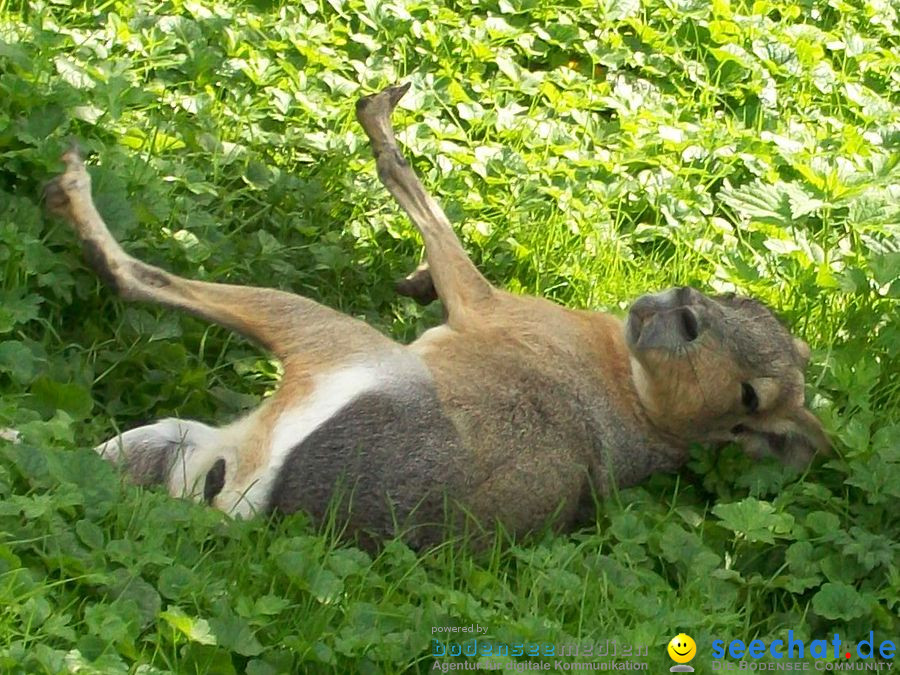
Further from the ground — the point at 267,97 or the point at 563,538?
the point at 267,97

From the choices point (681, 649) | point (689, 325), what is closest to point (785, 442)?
point (689, 325)

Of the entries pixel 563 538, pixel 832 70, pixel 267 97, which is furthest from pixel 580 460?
pixel 832 70

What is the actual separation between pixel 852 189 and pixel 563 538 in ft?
8.77

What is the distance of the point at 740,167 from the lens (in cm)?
664

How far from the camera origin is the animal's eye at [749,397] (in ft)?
16.1

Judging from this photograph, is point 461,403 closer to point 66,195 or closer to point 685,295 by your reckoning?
point 685,295

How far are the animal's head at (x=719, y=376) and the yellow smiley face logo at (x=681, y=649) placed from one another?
1.21 meters

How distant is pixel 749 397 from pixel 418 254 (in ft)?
4.93

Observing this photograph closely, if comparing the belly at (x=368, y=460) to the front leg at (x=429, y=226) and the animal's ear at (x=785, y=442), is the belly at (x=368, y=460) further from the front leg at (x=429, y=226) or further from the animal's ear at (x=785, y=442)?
the animal's ear at (x=785, y=442)

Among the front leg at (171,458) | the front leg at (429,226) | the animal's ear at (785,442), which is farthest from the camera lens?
the front leg at (429,226)

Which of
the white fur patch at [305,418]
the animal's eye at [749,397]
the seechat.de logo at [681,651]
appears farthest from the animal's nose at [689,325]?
the seechat.de logo at [681,651]

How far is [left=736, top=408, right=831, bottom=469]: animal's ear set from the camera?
4977 mm

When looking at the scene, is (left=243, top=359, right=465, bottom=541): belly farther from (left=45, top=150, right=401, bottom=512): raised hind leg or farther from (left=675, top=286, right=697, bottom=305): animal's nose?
(left=675, top=286, right=697, bottom=305): animal's nose

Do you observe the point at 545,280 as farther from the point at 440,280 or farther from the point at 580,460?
the point at 580,460
